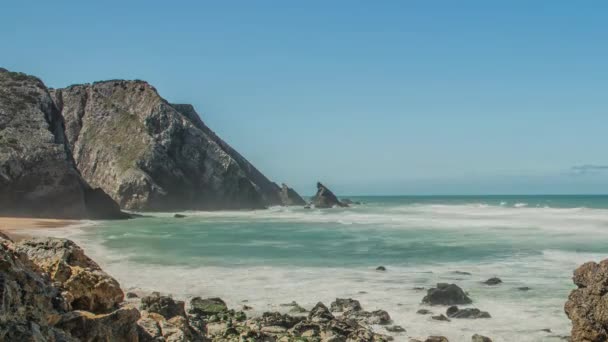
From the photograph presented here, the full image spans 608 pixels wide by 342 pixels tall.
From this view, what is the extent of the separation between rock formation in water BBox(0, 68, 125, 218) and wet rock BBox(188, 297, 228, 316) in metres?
49.5

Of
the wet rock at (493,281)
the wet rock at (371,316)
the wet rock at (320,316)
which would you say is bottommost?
the wet rock at (371,316)

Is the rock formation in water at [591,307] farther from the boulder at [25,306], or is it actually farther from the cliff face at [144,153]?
the cliff face at [144,153]

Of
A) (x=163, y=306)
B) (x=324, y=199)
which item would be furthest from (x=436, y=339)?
(x=324, y=199)

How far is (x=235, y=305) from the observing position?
664 inches

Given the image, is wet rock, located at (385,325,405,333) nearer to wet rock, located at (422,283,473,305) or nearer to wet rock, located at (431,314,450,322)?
wet rock, located at (431,314,450,322)

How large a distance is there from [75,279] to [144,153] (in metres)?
87.6

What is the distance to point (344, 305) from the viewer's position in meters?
16.3

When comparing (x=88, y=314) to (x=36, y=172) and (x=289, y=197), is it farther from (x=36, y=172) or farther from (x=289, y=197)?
(x=289, y=197)

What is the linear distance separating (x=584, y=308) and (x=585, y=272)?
0.82m

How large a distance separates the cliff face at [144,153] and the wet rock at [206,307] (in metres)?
73.8

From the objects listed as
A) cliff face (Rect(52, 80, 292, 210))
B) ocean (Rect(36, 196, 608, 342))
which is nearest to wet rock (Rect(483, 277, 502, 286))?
ocean (Rect(36, 196, 608, 342))

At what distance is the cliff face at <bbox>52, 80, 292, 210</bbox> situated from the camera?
294 feet

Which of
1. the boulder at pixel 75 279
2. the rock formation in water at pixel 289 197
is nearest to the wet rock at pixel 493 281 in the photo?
the boulder at pixel 75 279

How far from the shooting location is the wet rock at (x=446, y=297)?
1719 cm
